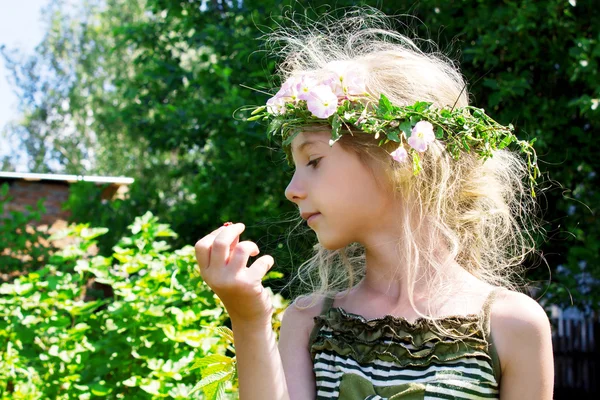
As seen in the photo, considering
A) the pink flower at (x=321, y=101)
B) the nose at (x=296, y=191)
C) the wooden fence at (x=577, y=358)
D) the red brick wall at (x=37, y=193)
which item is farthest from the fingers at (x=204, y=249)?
the wooden fence at (x=577, y=358)

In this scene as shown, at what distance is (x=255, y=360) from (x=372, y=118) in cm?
57

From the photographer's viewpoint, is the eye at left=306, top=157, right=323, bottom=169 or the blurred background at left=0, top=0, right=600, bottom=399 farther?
the blurred background at left=0, top=0, right=600, bottom=399

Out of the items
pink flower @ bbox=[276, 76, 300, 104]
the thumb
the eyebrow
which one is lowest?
the thumb

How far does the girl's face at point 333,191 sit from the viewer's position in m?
1.46

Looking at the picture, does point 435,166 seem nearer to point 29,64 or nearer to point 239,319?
point 239,319

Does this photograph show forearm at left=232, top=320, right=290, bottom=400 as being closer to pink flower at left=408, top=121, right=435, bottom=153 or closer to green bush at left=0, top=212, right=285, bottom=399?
pink flower at left=408, top=121, right=435, bottom=153

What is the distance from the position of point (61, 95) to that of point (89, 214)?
20645mm

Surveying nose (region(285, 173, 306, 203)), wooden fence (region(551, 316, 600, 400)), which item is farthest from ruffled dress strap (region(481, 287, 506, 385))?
wooden fence (region(551, 316, 600, 400))

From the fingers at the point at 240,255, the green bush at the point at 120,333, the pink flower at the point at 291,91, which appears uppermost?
the pink flower at the point at 291,91

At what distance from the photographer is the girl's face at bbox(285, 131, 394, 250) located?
1.46 m

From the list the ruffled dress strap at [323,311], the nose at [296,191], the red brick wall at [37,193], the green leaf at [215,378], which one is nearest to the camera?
the nose at [296,191]

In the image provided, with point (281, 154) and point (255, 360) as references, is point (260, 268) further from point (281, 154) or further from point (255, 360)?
point (281, 154)

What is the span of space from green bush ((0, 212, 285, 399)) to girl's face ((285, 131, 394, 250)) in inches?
45.3

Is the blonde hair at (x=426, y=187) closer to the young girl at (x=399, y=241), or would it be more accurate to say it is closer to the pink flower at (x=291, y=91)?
the young girl at (x=399, y=241)
